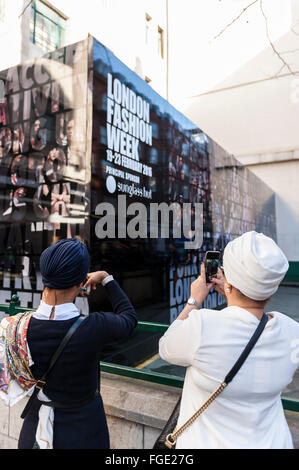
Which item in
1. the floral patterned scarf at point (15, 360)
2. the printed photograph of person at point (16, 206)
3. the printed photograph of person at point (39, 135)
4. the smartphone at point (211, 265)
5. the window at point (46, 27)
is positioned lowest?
the floral patterned scarf at point (15, 360)

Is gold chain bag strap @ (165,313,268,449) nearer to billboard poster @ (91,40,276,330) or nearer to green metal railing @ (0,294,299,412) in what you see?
green metal railing @ (0,294,299,412)

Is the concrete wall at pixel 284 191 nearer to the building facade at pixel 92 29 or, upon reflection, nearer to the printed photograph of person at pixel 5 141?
the building facade at pixel 92 29

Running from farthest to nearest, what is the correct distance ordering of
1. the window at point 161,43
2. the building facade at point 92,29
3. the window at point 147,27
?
the window at point 161,43 < the window at point 147,27 < the building facade at point 92,29

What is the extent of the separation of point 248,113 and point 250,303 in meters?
19.3

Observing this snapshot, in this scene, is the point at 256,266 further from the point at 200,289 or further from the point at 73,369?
the point at 73,369

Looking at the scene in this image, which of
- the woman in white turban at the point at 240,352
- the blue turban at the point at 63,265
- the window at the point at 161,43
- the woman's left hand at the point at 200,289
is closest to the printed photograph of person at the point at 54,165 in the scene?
the blue turban at the point at 63,265

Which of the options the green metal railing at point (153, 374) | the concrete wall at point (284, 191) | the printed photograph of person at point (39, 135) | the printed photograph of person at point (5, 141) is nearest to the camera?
the green metal railing at point (153, 374)

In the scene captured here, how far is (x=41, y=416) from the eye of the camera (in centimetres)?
145

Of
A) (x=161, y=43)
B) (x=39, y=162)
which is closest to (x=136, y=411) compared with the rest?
(x=39, y=162)

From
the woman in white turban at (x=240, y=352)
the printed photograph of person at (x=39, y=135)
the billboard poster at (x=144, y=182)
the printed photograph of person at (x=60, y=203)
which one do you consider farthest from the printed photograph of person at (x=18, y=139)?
the woman in white turban at (x=240, y=352)

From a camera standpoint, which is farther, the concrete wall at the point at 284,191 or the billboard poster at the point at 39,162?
the concrete wall at the point at 284,191

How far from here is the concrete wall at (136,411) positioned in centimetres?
214

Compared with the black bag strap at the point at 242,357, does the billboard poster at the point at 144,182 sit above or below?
above

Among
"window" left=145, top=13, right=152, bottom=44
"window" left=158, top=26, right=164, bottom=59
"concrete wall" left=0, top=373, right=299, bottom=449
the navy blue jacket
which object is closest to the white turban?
the navy blue jacket
